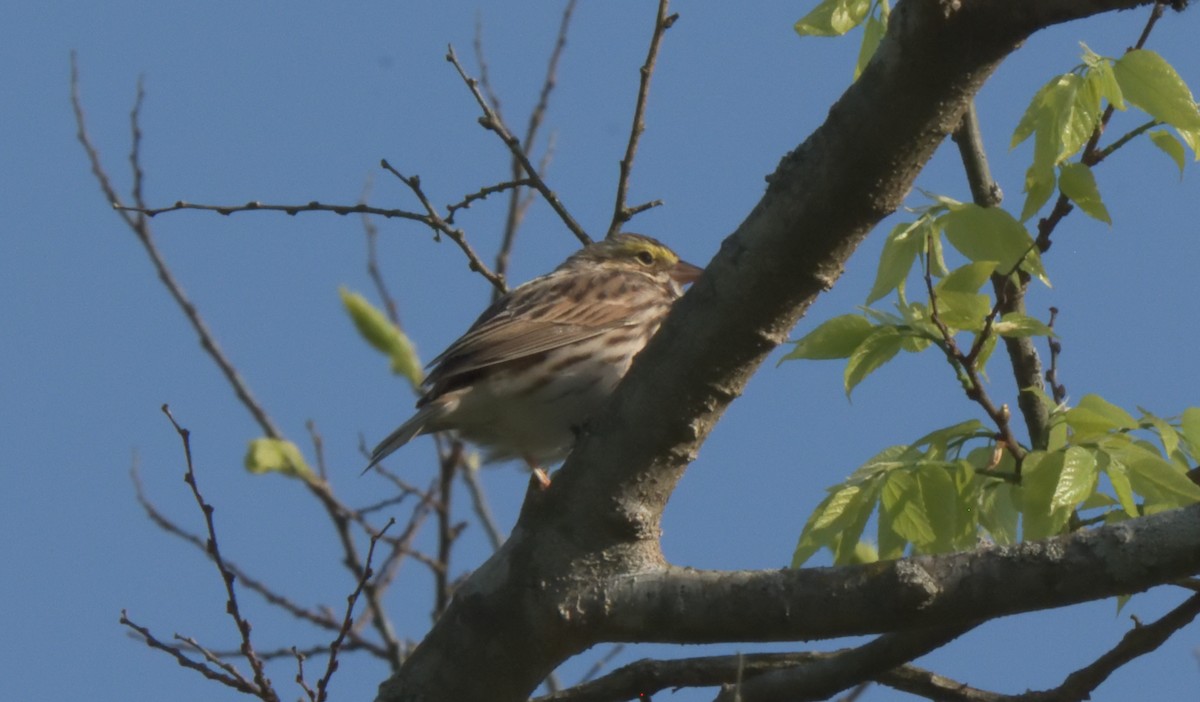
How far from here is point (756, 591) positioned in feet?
13.5

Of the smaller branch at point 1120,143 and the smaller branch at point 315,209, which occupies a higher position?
the smaller branch at point 315,209

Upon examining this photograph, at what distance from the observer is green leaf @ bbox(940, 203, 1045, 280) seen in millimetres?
4383

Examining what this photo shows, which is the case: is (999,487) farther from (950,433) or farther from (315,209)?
(315,209)

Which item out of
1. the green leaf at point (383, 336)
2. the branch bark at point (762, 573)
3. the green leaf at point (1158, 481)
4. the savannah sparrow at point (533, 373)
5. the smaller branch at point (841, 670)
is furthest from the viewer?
the savannah sparrow at point (533, 373)

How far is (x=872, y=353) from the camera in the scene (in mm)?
4672

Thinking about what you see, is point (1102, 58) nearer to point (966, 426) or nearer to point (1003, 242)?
point (1003, 242)

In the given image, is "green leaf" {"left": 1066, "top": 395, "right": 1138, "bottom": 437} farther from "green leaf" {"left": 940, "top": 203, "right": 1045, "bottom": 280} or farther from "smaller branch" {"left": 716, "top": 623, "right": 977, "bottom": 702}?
"smaller branch" {"left": 716, "top": 623, "right": 977, "bottom": 702}

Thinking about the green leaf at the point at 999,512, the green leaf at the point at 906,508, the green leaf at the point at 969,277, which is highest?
the green leaf at the point at 969,277

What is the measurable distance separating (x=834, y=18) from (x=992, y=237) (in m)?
1.35

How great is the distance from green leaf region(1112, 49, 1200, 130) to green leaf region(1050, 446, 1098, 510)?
99cm

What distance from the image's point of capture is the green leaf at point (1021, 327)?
460 centimetres

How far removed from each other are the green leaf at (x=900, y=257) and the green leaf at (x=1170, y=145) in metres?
0.81

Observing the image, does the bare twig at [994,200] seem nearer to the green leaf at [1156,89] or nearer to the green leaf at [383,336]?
the green leaf at [1156,89]

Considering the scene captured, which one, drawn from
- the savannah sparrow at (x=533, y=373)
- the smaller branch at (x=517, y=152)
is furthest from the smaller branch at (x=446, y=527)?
the smaller branch at (x=517, y=152)
